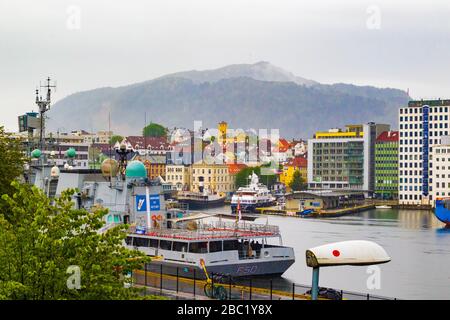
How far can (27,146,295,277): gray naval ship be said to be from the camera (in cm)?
2789

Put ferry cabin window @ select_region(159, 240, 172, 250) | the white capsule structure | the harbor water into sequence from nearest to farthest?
1. the white capsule structure
2. ferry cabin window @ select_region(159, 240, 172, 250)
3. the harbor water

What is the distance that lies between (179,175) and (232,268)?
7869cm

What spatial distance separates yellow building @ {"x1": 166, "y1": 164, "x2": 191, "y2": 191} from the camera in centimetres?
10525

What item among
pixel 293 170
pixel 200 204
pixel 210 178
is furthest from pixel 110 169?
pixel 293 170

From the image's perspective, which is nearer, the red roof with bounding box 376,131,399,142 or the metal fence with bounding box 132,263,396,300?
the metal fence with bounding box 132,263,396,300

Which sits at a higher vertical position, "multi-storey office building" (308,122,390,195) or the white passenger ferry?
"multi-storey office building" (308,122,390,195)

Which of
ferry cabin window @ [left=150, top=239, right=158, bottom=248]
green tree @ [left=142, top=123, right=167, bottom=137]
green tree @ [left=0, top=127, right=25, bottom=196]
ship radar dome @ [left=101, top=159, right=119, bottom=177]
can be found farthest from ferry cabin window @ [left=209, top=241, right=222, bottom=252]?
green tree @ [left=142, top=123, right=167, bottom=137]

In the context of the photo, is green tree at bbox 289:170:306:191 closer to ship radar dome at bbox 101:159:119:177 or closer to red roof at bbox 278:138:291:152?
red roof at bbox 278:138:291:152

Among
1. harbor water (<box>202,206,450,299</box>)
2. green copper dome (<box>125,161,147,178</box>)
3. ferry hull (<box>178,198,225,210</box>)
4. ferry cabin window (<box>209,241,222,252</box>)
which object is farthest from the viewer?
ferry hull (<box>178,198,225,210</box>)

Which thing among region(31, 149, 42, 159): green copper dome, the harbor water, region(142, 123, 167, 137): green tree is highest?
region(142, 123, 167, 137): green tree

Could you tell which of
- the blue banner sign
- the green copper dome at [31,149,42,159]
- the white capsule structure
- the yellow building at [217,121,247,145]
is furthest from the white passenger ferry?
the yellow building at [217,121,247,145]

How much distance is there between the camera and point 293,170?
374 feet

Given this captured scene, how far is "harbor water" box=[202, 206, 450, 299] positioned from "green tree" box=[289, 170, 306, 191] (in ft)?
74.2

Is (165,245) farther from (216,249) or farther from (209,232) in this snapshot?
(216,249)
